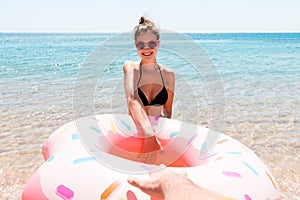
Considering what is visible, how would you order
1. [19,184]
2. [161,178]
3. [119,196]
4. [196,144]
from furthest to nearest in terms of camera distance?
[19,184] < [196,144] < [119,196] < [161,178]

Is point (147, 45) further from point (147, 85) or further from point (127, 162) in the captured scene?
point (127, 162)

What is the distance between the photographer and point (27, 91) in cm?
670

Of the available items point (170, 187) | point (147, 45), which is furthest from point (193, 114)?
point (170, 187)

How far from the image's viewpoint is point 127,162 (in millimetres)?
1722

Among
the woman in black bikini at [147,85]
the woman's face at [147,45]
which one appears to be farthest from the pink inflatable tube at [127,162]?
the woman's face at [147,45]

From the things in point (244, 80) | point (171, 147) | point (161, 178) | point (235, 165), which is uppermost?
point (161, 178)

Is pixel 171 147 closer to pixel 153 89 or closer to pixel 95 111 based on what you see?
pixel 153 89

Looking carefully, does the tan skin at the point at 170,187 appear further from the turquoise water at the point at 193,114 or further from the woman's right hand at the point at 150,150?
the turquoise water at the point at 193,114

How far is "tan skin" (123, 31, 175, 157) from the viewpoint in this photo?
7.48 feet

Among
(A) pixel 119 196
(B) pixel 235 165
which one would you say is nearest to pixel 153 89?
(B) pixel 235 165

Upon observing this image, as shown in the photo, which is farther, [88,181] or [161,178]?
[88,181]

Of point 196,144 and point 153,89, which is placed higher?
point 153,89

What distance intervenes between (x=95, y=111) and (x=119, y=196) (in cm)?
371
